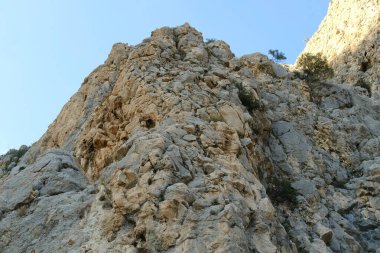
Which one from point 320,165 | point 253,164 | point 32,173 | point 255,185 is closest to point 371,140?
point 320,165

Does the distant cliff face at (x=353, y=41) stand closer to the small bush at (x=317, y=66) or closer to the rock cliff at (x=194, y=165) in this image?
the small bush at (x=317, y=66)

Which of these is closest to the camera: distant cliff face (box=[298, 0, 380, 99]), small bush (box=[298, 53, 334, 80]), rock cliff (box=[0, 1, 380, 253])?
rock cliff (box=[0, 1, 380, 253])

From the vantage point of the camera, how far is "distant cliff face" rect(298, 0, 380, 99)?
3203 centimetres

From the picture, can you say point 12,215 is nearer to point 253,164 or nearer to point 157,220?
point 157,220

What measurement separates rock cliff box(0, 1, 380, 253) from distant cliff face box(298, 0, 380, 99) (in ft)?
13.5

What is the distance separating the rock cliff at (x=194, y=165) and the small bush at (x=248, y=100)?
68 millimetres

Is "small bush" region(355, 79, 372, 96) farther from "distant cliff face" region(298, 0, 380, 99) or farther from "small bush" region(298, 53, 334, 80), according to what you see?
"small bush" region(298, 53, 334, 80)

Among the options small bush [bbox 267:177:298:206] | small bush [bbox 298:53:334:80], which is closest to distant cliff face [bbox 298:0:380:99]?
small bush [bbox 298:53:334:80]

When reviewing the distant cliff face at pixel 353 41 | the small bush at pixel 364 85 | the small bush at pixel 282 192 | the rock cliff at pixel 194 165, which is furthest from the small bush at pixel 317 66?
the small bush at pixel 282 192

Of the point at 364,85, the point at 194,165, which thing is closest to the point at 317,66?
the point at 364,85

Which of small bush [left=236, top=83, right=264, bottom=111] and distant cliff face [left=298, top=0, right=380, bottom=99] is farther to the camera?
distant cliff face [left=298, top=0, right=380, bottom=99]

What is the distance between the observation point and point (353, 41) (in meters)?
36.1

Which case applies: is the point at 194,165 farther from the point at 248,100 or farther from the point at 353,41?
the point at 353,41

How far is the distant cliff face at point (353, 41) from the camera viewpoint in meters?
32.0
